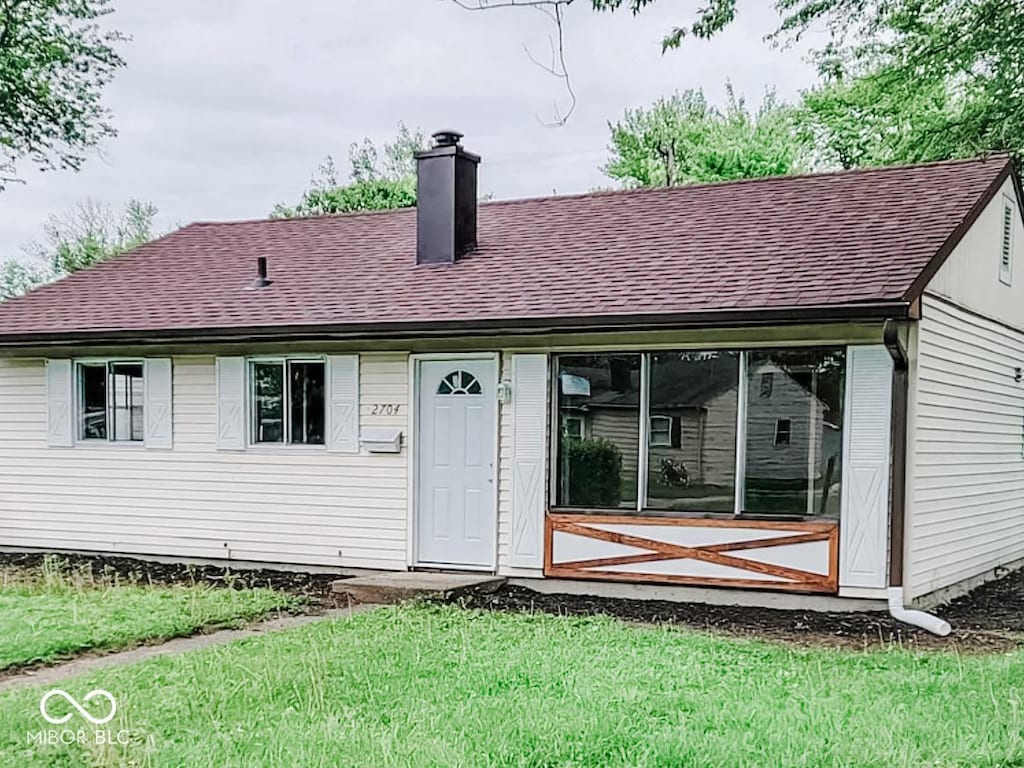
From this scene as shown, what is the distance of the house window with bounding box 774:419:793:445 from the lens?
8.58 m

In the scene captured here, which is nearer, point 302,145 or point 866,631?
point 866,631

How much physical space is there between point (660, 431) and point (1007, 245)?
16.0 feet

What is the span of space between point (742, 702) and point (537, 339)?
4.76m

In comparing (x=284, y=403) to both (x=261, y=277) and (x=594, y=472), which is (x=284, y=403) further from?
(x=594, y=472)

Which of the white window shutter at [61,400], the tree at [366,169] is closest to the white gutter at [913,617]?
the white window shutter at [61,400]

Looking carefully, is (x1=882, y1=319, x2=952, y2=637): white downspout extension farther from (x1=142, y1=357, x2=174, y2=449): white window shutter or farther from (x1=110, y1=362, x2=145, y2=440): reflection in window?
(x1=110, y1=362, x2=145, y2=440): reflection in window

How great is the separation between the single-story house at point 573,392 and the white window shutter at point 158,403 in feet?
Result: 0.10

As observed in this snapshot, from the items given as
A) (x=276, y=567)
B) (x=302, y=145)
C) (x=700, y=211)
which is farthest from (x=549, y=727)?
(x=302, y=145)

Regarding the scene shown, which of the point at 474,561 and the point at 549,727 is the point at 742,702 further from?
the point at 474,561

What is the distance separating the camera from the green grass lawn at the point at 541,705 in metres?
4.43

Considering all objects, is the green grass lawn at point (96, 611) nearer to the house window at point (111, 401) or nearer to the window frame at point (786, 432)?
the house window at point (111, 401)

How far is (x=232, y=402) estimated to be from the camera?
10891 millimetres

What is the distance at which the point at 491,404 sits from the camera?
988 centimetres

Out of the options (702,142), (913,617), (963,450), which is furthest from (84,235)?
(913,617)
